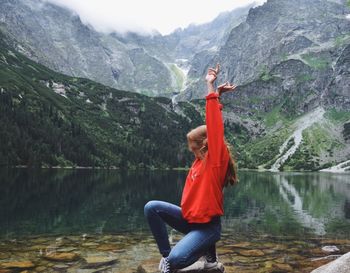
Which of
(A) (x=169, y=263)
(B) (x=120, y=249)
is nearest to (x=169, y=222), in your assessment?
(A) (x=169, y=263)

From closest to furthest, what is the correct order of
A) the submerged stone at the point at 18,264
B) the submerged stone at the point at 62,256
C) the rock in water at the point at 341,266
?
the rock in water at the point at 341,266, the submerged stone at the point at 18,264, the submerged stone at the point at 62,256

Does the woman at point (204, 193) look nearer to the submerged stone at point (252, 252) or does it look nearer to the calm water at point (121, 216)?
the submerged stone at point (252, 252)

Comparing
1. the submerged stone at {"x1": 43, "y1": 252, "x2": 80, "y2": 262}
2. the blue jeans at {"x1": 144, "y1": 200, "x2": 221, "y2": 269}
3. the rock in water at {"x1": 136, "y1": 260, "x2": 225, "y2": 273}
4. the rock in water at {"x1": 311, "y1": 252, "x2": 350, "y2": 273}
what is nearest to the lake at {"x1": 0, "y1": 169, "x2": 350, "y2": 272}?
the submerged stone at {"x1": 43, "y1": 252, "x2": 80, "y2": 262}

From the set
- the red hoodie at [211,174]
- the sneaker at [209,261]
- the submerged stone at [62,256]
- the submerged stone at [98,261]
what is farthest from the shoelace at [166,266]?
the submerged stone at [62,256]

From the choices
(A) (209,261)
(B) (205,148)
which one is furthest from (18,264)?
(B) (205,148)

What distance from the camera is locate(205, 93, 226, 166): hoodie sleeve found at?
9898mm

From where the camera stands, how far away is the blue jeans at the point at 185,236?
33.5 feet

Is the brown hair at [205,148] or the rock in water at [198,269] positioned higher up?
the brown hair at [205,148]

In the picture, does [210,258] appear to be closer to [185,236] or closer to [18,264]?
[185,236]

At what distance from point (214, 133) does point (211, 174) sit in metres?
0.95

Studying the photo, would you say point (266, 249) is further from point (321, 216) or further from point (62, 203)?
point (62, 203)

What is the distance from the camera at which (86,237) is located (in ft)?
119

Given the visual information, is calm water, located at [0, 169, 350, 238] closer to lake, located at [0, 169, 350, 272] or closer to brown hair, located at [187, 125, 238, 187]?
lake, located at [0, 169, 350, 272]

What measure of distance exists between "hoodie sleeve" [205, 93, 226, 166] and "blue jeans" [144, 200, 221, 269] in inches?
61.8
